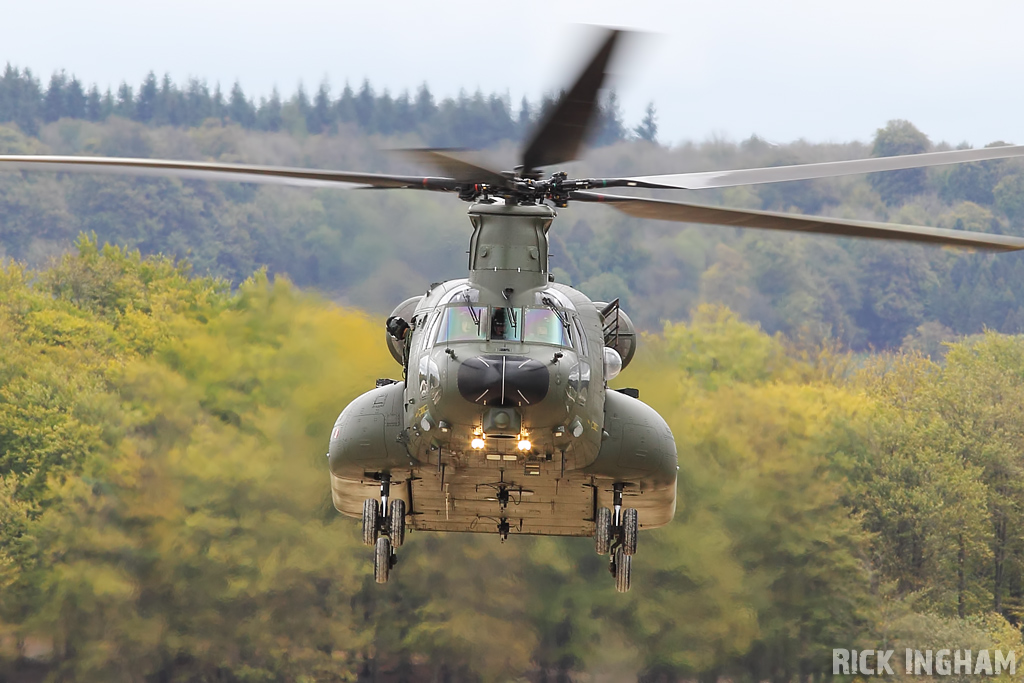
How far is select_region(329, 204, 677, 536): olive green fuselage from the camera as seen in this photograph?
44.5ft

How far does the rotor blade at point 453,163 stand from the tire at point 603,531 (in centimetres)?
443

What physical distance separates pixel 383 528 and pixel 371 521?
0.15m

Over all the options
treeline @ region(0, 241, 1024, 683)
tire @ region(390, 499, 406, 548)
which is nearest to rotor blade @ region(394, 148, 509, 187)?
tire @ region(390, 499, 406, 548)

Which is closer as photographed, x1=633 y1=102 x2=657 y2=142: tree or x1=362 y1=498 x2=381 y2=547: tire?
x1=362 y1=498 x2=381 y2=547: tire

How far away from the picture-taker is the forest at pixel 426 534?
1043 inches

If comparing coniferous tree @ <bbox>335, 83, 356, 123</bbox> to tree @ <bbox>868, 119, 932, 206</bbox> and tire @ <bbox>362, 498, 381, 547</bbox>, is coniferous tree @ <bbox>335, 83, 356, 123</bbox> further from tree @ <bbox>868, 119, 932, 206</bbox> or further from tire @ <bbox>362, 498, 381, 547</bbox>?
tire @ <bbox>362, 498, 381, 547</bbox>

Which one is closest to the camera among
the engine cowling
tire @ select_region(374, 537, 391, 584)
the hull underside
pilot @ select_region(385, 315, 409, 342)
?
the hull underside

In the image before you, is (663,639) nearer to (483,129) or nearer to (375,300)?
(375,300)

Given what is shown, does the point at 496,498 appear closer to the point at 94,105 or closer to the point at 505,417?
the point at 505,417

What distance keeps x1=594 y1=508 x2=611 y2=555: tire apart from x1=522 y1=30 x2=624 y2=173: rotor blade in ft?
13.3

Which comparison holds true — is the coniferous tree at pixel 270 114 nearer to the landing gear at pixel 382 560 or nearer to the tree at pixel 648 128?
the tree at pixel 648 128

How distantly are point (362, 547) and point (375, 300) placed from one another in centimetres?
488

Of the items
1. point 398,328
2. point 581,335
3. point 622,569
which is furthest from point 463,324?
point 622,569

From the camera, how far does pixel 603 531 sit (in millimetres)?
15609
